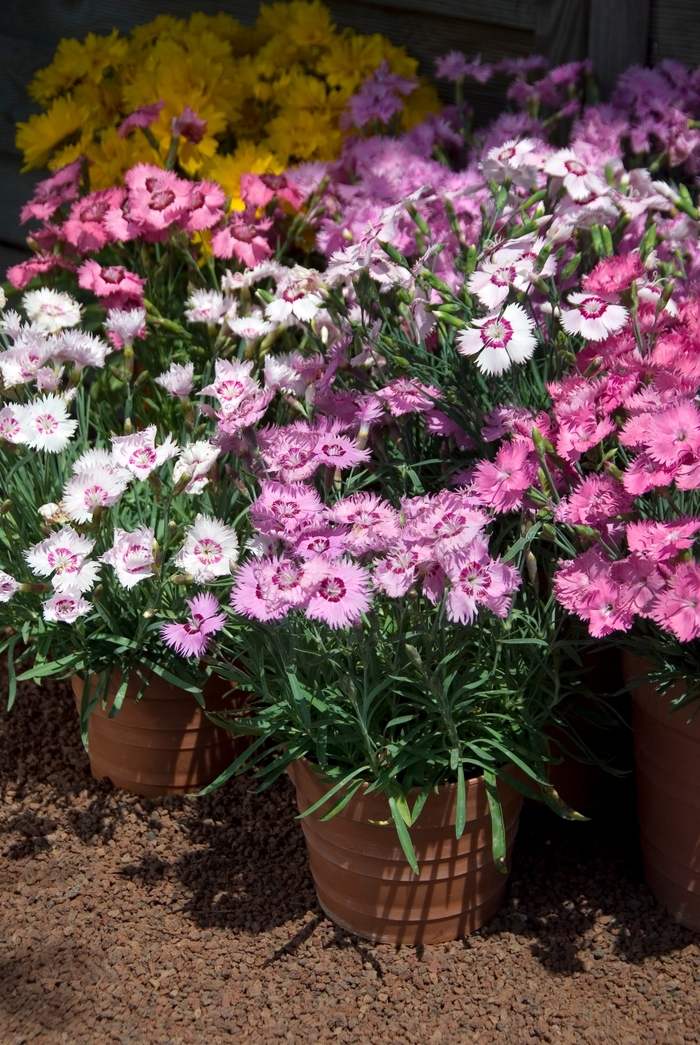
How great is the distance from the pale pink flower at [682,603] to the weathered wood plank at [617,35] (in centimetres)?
144

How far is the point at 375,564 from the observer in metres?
1.32

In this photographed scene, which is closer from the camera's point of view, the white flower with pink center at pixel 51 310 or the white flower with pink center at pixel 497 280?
the white flower with pink center at pixel 497 280

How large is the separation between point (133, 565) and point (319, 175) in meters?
1.16

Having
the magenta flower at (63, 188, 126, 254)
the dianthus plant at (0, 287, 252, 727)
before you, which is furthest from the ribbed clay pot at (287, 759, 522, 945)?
the magenta flower at (63, 188, 126, 254)

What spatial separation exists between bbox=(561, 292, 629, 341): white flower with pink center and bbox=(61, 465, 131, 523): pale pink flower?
646 mm

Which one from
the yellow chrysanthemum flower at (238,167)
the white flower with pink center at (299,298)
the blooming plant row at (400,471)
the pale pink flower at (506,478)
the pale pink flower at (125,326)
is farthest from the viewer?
the yellow chrysanthemum flower at (238,167)

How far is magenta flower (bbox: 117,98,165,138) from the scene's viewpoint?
7.53ft

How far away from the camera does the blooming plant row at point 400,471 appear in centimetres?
132

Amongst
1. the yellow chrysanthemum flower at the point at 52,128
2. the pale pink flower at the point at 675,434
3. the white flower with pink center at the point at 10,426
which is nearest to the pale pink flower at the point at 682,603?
the pale pink flower at the point at 675,434

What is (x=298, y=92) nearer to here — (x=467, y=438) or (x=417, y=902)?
(x=467, y=438)

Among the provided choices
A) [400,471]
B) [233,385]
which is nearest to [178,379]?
[233,385]

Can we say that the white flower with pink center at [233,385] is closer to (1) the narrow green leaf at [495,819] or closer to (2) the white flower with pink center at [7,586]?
(2) the white flower with pink center at [7,586]

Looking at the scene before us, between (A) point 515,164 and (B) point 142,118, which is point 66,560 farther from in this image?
(B) point 142,118

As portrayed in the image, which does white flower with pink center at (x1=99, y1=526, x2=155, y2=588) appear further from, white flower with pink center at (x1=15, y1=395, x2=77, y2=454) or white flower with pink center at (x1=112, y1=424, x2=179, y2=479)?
white flower with pink center at (x1=15, y1=395, x2=77, y2=454)
